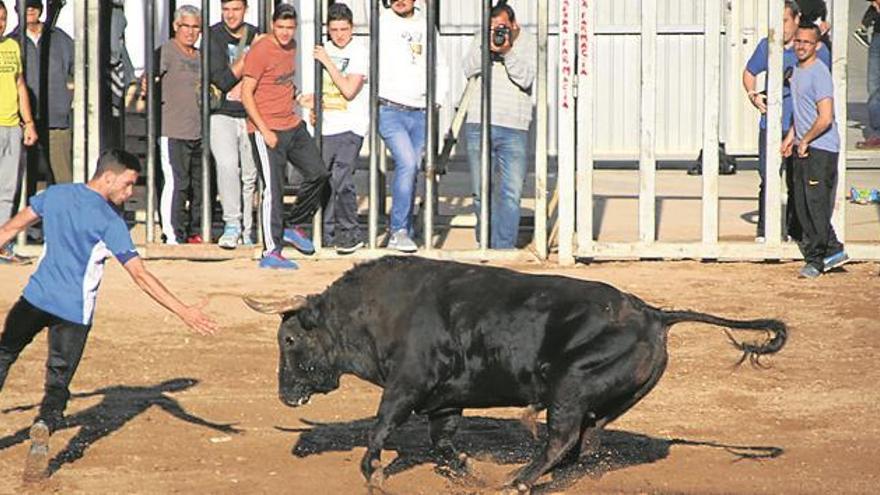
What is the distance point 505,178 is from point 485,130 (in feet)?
1.68

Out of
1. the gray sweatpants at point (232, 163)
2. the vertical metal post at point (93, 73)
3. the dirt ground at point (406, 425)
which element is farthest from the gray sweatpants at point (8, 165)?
the gray sweatpants at point (232, 163)

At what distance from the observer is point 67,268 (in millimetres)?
9156

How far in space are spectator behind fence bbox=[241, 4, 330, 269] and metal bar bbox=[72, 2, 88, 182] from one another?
1565mm

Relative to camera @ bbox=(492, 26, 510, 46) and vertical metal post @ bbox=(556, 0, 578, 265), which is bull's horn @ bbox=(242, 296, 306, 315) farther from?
camera @ bbox=(492, 26, 510, 46)

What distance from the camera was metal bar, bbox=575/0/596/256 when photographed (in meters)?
15.6

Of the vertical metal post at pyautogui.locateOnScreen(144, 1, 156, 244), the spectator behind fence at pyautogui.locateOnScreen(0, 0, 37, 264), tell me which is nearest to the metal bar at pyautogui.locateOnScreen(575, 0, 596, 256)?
the vertical metal post at pyautogui.locateOnScreen(144, 1, 156, 244)

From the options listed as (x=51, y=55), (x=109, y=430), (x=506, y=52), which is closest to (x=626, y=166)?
(x=506, y=52)

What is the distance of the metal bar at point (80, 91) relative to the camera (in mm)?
15938

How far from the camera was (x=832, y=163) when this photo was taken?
15125 millimetres

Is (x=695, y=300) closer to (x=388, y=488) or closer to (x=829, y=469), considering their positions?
(x=829, y=469)

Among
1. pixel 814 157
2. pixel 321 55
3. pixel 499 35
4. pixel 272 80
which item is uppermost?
pixel 499 35

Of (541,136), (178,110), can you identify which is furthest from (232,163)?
(541,136)

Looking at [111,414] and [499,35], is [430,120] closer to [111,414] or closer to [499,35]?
[499,35]

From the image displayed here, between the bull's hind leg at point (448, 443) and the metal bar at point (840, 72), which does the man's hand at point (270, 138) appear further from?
the bull's hind leg at point (448, 443)
